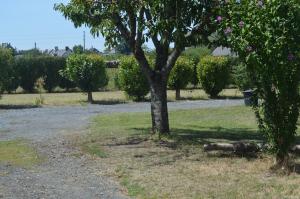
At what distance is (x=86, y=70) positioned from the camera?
84.7 ft

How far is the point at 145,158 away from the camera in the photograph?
33.4ft

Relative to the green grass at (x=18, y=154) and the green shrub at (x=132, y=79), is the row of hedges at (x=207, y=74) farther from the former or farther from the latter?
the green grass at (x=18, y=154)

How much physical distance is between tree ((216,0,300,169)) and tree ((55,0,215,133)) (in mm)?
2174

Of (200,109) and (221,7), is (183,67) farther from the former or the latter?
(221,7)

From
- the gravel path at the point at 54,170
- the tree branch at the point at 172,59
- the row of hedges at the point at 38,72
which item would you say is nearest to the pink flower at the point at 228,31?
the gravel path at the point at 54,170

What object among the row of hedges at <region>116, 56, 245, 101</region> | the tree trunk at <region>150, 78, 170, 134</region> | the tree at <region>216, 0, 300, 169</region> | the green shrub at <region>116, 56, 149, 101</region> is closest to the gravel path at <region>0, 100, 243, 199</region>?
the tree trunk at <region>150, 78, 170, 134</region>

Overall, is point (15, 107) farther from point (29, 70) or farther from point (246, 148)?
point (246, 148)

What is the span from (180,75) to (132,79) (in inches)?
131

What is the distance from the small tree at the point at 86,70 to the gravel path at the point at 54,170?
6.99 m

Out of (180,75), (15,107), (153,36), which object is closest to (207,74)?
(180,75)

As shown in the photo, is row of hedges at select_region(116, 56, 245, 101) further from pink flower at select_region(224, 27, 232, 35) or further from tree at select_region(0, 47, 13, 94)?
pink flower at select_region(224, 27, 232, 35)

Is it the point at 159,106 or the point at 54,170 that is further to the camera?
the point at 159,106

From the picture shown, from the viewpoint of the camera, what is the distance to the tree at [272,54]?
7738mm

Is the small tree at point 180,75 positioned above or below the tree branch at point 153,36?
below
